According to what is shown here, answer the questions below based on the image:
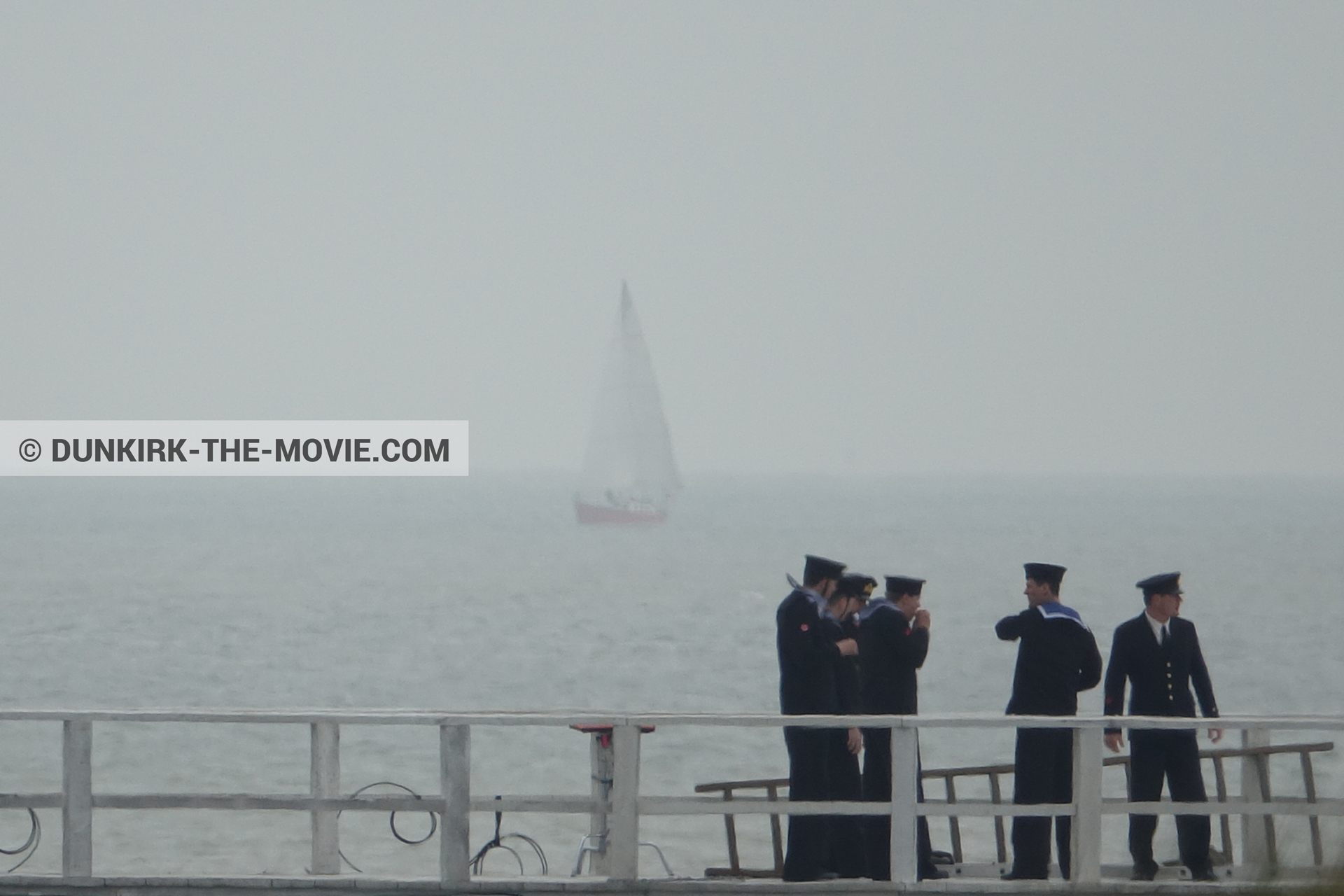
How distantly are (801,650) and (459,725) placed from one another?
4.90ft

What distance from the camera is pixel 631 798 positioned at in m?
7.00

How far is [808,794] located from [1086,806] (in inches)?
46.9

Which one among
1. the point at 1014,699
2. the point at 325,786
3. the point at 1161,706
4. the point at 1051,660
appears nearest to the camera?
the point at 325,786

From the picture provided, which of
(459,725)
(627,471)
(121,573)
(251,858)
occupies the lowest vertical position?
(251,858)

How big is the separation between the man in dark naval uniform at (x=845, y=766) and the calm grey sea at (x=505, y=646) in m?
4.22

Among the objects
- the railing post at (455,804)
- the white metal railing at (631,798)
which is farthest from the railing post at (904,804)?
the railing post at (455,804)

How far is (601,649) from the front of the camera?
51.5 meters

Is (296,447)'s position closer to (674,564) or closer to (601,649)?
(674,564)

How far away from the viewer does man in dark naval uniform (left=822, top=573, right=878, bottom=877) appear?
760 cm

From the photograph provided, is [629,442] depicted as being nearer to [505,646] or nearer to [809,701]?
[505,646]

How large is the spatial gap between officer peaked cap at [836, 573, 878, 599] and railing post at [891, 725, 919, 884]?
2.74 ft

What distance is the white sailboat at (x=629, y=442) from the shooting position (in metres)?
117

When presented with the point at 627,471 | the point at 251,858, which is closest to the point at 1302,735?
the point at 251,858

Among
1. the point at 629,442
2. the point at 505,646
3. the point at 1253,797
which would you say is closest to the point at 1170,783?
the point at 1253,797
